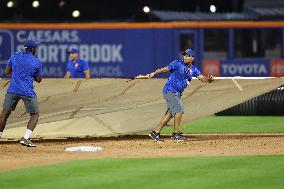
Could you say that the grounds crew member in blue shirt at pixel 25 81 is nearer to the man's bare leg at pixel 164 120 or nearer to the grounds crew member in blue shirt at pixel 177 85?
the grounds crew member in blue shirt at pixel 177 85

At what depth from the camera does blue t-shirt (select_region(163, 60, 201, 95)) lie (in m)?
20.2

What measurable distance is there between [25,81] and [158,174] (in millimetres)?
5419

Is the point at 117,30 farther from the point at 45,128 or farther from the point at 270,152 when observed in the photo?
the point at 270,152

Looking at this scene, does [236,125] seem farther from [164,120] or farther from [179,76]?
[179,76]

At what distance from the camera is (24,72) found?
19375 mm

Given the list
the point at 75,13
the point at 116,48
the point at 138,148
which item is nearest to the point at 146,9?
the point at 116,48

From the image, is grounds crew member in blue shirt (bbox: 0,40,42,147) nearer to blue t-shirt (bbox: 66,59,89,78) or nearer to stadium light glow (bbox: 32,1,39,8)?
blue t-shirt (bbox: 66,59,89,78)

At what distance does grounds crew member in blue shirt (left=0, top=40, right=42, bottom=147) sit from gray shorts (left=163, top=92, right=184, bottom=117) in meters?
2.66

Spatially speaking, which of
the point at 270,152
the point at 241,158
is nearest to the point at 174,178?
the point at 241,158

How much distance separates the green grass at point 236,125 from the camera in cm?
2356

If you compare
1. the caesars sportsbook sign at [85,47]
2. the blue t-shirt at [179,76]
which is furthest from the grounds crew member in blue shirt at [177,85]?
the caesars sportsbook sign at [85,47]

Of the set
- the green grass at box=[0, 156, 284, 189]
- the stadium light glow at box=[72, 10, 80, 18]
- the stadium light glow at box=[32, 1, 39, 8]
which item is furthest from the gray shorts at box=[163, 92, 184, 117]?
the stadium light glow at box=[32, 1, 39, 8]

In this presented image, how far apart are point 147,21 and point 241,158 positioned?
2277 centimetres

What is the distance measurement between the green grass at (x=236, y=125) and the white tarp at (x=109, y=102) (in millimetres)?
1370
